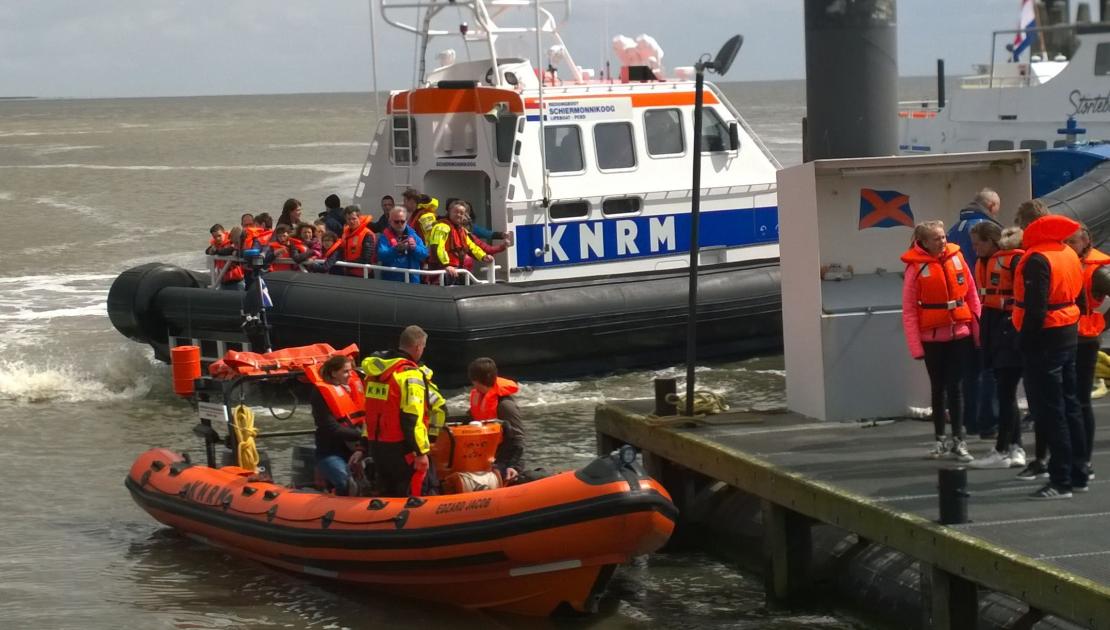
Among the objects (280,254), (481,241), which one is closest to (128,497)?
(280,254)

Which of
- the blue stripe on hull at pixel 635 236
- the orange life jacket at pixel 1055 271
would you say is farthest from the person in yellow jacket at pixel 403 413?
the blue stripe on hull at pixel 635 236

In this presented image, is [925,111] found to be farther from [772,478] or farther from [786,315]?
[772,478]

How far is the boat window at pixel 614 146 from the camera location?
1248cm

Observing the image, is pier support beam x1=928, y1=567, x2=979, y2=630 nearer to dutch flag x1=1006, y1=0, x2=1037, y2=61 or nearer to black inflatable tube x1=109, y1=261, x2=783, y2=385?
black inflatable tube x1=109, y1=261, x2=783, y2=385

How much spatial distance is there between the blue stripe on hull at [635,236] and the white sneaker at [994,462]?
5991 millimetres

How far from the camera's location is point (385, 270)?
38.3ft

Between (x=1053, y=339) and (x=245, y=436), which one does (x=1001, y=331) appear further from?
(x=245, y=436)

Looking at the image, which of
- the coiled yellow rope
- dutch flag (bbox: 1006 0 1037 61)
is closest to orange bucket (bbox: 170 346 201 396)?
the coiled yellow rope

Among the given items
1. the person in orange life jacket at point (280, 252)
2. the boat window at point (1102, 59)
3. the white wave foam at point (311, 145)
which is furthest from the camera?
the white wave foam at point (311, 145)

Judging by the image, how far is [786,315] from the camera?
787cm

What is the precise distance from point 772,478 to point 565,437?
4268 mm

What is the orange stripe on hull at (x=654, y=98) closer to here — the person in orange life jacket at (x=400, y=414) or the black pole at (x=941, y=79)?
the person in orange life jacket at (x=400, y=414)

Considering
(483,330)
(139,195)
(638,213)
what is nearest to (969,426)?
(483,330)

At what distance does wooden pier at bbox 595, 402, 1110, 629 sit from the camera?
5098 millimetres
